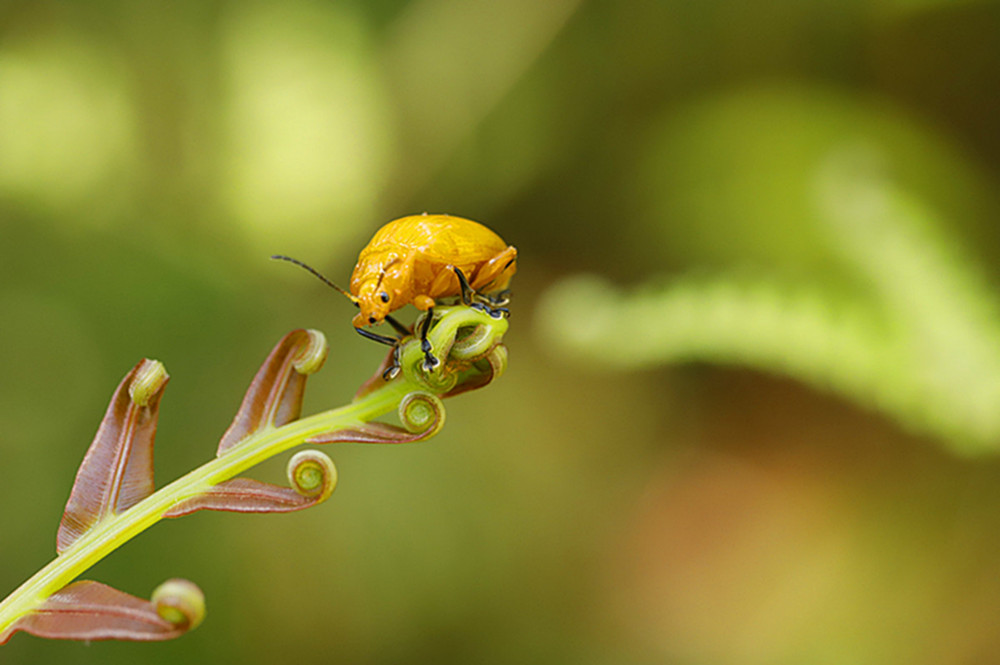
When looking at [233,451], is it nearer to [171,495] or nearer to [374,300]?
[171,495]

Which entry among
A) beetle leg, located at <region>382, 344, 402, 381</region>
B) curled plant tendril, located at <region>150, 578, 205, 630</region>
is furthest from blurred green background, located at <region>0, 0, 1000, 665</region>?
curled plant tendril, located at <region>150, 578, 205, 630</region>

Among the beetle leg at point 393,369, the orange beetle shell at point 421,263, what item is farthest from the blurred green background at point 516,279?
the beetle leg at point 393,369

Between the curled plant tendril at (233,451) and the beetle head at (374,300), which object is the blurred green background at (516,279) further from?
the curled plant tendril at (233,451)

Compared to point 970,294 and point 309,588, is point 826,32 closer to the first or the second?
point 970,294

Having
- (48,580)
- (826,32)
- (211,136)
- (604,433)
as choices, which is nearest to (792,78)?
(826,32)

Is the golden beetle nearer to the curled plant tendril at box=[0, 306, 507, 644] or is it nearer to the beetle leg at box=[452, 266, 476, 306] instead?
the beetle leg at box=[452, 266, 476, 306]
